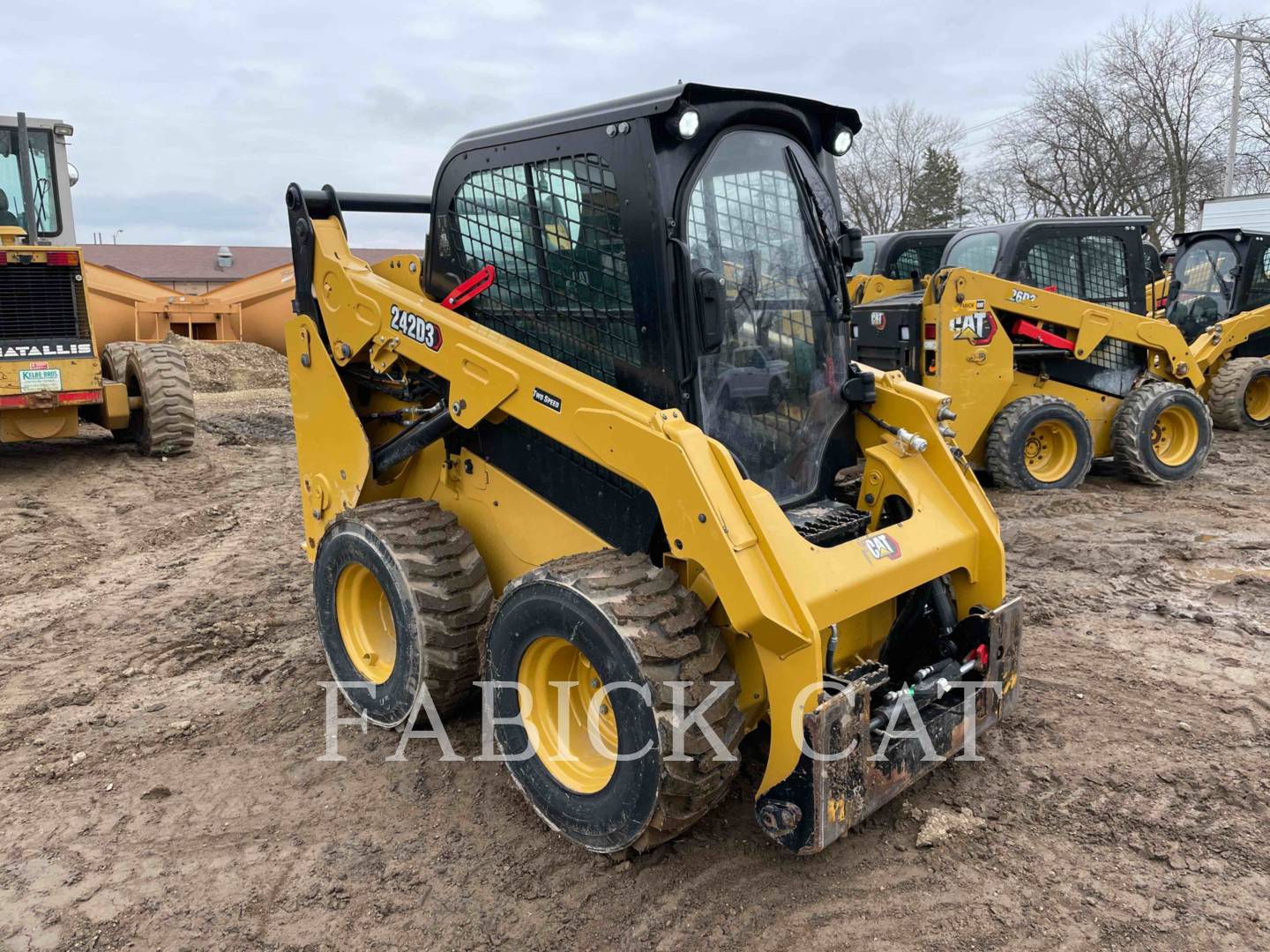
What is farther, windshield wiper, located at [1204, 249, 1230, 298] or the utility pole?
the utility pole

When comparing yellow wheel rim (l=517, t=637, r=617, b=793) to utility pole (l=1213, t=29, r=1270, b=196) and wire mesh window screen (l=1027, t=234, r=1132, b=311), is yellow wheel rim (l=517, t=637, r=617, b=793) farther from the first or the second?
utility pole (l=1213, t=29, r=1270, b=196)

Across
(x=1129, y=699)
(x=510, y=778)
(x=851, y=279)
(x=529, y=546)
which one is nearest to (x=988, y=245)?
(x=851, y=279)

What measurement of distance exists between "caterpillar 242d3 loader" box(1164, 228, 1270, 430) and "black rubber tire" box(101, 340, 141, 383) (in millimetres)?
10214

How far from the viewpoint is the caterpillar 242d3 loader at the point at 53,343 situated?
7.53 meters

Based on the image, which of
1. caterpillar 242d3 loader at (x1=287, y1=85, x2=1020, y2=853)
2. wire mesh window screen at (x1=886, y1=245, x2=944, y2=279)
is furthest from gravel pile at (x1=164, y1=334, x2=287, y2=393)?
caterpillar 242d3 loader at (x1=287, y1=85, x2=1020, y2=853)

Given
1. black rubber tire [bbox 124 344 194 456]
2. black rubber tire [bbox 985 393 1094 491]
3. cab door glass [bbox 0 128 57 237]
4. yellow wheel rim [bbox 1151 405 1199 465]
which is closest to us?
black rubber tire [bbox 985 393 1094 491]

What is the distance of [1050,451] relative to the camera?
24.4 ft

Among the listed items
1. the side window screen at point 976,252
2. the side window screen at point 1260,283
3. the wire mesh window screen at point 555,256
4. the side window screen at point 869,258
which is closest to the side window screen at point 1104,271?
the side window screen at point 976,252

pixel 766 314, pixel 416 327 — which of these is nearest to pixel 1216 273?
pixel 766 314

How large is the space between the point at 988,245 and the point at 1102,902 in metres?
6.06

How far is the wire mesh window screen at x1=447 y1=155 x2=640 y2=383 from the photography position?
294cm

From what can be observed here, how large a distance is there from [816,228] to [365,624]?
2.37 metres

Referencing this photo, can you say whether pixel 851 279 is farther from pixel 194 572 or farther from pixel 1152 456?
pixel 194 572

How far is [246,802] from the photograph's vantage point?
10.5 feet
